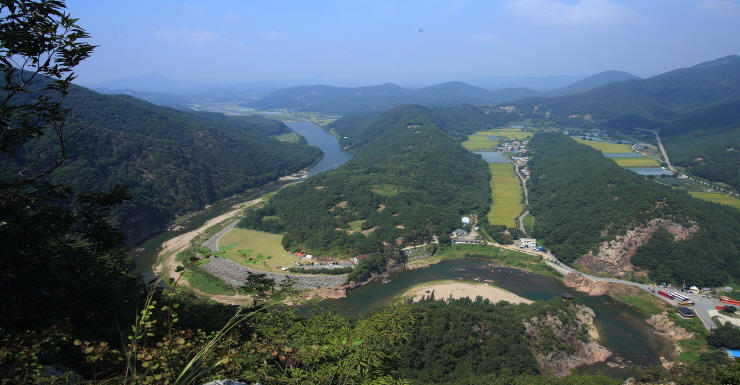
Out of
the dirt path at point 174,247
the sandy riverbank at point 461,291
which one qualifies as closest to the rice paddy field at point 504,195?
the sandy riverbank at point 461,291

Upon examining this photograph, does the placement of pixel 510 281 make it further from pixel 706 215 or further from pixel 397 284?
pixel 706 215

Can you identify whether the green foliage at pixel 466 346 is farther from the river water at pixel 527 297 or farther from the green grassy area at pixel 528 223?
the green grassy area at pixel 528 223

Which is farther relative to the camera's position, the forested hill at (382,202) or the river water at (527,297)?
the forested hill at (382,202)

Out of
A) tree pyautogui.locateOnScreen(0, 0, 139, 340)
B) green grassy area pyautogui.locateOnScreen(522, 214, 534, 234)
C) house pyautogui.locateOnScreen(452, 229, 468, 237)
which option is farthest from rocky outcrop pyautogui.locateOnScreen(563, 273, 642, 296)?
tree pyautogui.locateOnScreen(0, 0, 139, 340)

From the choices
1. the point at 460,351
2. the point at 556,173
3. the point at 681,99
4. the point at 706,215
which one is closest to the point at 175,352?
the point at 460,351

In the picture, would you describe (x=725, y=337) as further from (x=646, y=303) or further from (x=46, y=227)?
(x=46, y=227)
